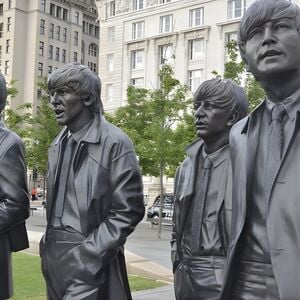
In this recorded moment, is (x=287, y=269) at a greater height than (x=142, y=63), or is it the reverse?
(x=142, y=63)

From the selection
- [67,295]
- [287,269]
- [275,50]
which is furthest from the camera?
[67,295]

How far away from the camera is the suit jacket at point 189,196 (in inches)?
139

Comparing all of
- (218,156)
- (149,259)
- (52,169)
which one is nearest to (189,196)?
(218,156)

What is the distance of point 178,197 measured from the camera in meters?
3.97

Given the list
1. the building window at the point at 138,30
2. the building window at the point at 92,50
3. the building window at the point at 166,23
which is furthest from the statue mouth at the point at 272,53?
the building window at the point at 92,50

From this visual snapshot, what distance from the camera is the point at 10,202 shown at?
173 inches

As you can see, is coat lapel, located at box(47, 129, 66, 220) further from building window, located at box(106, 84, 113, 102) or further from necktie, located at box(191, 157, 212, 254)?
building window, located at box(106, 84, 113, 102)

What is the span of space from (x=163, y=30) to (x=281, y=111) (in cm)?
4553

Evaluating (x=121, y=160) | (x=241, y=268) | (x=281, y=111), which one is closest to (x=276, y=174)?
(x=281, y=111)

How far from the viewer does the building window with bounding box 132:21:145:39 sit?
1892 inches

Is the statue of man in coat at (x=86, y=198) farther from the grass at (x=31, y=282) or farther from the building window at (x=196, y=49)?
the building window at (x=196, y=49)

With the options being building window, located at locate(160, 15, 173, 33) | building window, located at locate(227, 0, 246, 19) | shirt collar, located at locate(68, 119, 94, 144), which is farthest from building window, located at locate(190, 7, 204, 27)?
shirt collar, located at locate(68, 119, 94, 144)

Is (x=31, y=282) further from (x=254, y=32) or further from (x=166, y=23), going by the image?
(x=166, y=23)

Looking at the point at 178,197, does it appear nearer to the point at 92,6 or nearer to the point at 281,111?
the point at 281,111
